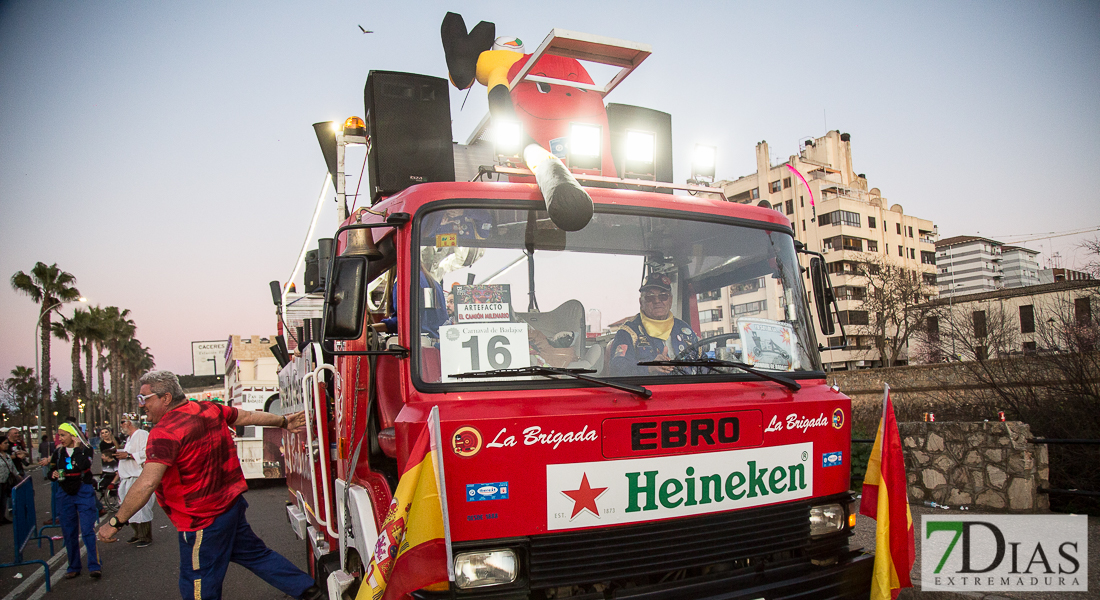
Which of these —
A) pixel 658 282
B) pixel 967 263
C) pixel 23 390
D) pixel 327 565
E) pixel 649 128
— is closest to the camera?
pixel 658 282

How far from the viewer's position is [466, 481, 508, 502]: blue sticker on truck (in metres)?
2.75

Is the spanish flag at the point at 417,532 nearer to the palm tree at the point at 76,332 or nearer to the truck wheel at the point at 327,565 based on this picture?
the truck wheel at the point at 327,565

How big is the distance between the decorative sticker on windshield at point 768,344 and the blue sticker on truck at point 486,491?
1.44 metres

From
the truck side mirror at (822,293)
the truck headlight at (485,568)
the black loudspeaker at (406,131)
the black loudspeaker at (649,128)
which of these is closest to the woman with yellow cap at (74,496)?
the black loudspeaker at (406,131)

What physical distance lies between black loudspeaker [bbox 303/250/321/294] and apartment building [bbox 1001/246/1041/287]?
125m

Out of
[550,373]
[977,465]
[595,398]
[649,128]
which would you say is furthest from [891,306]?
[550,373]

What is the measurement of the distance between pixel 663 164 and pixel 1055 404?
270 inches

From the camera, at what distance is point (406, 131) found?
4051 millimetres

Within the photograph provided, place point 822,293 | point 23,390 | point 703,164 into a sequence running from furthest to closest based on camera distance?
point 23,390 < point 703,164 < point 822,293

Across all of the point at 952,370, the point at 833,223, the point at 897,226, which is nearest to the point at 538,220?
the point at 952,370

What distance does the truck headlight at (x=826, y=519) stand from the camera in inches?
137

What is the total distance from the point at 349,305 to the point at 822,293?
2614 mm

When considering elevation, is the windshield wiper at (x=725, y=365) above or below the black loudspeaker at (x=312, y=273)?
below

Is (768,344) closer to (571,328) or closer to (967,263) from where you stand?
(571,328)
